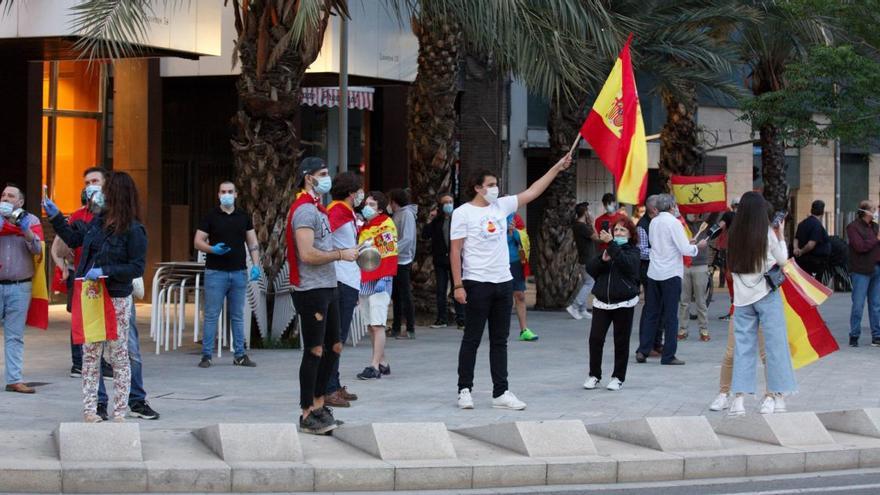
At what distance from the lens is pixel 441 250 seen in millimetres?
18875

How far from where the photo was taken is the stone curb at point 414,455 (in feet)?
27.1

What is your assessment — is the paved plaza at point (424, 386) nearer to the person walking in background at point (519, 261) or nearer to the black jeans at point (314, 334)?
the person walking in background at point (519, 261)

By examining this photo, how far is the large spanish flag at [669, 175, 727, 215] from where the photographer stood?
65.8 feet

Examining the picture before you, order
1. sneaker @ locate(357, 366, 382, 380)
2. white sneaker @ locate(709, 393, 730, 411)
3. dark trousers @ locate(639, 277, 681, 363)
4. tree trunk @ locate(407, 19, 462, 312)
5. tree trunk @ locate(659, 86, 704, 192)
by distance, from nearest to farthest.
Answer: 1. white sneaker @ locate(709, 393, 730, 411)
2. sneaker @ locate(357, 366, 382, 380)
3. dark trousers @ locate(639, 277, 681, 363)
4. tree trunk @ locate(407, 19, 462, 312)
5. tree trunk @ locate(659, 86, 704, 192)

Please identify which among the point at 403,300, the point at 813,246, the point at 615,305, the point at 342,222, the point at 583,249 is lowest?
the point at 403,300

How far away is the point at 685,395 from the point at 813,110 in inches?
315

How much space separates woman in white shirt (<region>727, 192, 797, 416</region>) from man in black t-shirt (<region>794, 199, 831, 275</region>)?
814cm

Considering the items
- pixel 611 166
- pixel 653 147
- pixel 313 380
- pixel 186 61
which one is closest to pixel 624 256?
pixel 611 166

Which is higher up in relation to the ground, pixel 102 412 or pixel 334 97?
pixel 334 97

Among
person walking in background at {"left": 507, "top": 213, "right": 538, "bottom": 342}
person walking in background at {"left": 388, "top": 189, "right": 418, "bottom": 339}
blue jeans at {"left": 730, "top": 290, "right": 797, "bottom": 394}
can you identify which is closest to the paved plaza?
person walking in background at {"left": 507, "top": 213, "right": 538, "bottom": 342}

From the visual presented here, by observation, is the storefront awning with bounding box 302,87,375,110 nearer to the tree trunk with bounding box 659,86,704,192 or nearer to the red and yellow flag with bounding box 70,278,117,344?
the tree trunk with bounding box 659,86,704,192

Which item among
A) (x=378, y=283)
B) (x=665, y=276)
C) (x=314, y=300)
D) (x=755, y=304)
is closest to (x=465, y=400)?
(x=314, y=300)

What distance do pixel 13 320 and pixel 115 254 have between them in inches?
95.0

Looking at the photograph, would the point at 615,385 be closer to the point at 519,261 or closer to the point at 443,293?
the point at 519,261
